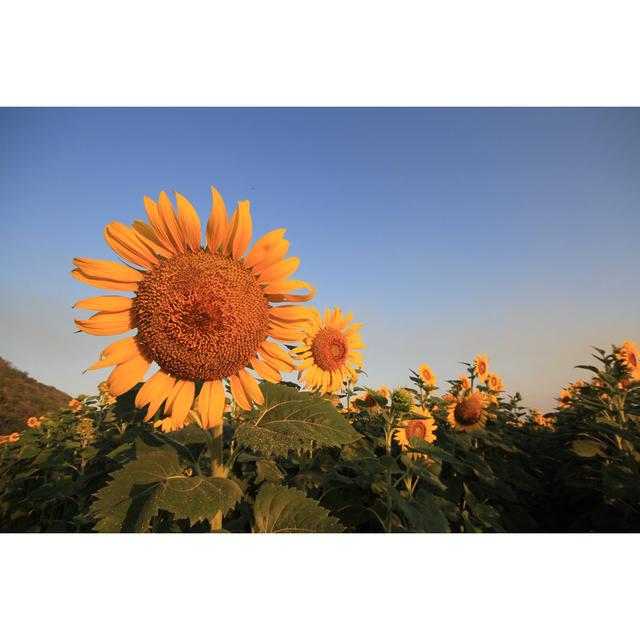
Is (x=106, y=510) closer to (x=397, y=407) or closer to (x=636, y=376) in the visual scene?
(x=397, y=407)

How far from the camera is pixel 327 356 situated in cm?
393

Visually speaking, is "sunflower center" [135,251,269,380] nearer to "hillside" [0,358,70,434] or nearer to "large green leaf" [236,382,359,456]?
"large green leaf" [236,382,359,456]

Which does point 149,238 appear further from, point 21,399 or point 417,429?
point 21,399

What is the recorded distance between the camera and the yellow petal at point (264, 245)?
4.74 ft

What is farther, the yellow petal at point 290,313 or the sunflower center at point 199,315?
the yellow petal at point 290,313

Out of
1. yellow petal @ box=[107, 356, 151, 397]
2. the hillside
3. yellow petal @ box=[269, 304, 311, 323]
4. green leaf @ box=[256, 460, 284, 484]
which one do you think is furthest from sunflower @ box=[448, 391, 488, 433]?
the hillside

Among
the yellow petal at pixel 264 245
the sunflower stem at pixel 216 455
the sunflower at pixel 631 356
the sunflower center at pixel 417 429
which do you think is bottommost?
the sunflower stem at pixel 216 455

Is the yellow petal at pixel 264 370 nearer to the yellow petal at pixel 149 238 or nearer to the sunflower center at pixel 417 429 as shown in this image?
the yellow petal at pixel 149 238

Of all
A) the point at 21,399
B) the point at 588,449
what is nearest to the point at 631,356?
the point at 588,449

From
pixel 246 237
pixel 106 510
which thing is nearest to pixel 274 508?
pixel 106 510

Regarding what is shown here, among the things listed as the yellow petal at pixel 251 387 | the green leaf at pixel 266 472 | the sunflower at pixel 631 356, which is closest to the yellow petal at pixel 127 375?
the yellow petal at pixel 251 387

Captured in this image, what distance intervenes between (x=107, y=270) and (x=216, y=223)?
1.39ft

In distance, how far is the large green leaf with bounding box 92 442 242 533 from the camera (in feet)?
3.67

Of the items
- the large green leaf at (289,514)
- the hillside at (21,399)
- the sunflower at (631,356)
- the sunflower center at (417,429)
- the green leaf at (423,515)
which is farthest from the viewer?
the hillside at (21,399)
